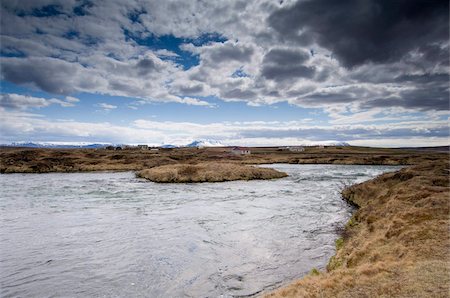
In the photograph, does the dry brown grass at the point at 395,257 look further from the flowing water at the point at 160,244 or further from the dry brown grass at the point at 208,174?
the dry brown grass at the point at 208,174

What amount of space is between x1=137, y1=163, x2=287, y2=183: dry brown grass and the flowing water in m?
19.8

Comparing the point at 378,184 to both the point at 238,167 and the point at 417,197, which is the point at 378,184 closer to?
the point at 417,197

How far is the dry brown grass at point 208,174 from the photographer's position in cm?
5769

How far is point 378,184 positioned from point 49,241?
3431 cm

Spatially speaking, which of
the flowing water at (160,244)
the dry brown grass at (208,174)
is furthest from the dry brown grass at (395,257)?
the dry brown grass at (208,174)

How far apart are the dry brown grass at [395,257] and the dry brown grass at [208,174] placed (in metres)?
36.8

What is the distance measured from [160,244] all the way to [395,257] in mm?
13628

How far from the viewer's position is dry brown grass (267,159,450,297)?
10109mm

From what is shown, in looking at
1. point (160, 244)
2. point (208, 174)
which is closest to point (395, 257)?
point (160, 244)

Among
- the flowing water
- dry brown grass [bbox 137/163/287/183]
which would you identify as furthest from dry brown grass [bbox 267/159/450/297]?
dry brown grass [bbox 137/163/287/183]

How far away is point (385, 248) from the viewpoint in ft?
47.7

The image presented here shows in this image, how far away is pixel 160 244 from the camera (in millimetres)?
20438

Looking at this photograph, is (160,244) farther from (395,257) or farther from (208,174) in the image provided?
(208,174)

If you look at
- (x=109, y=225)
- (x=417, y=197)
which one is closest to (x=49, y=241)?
(x=109, y=225)
